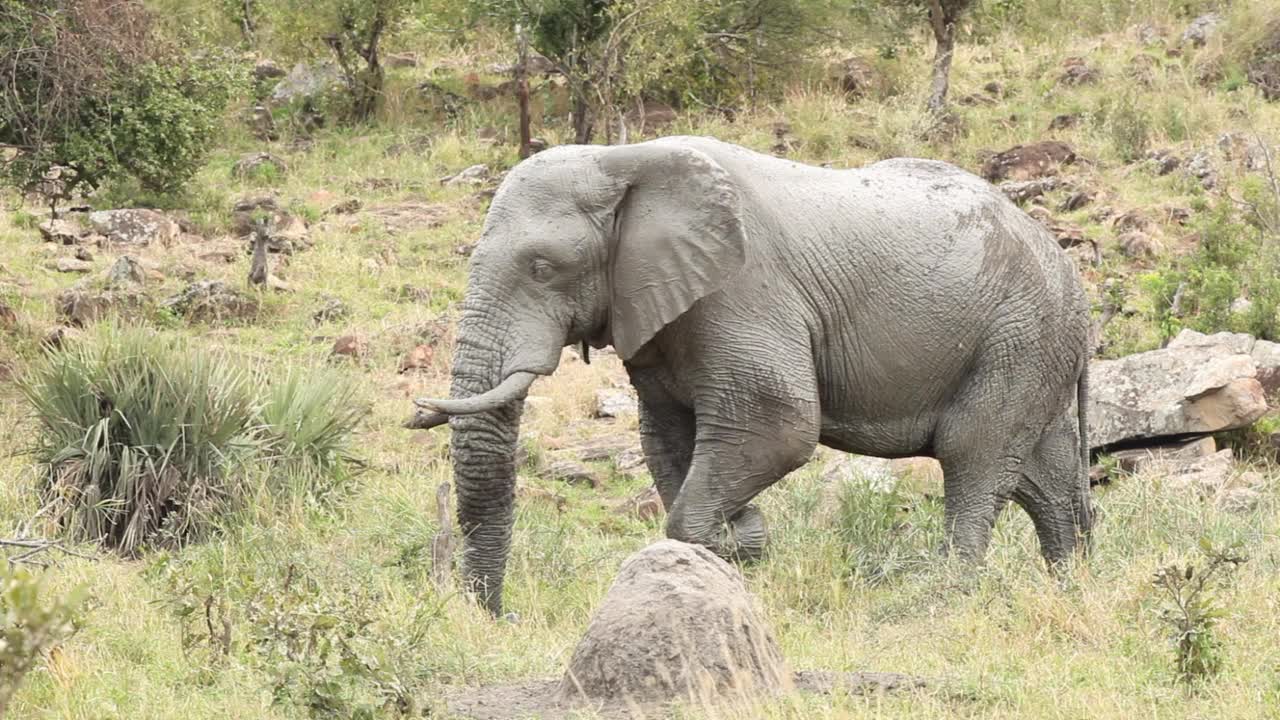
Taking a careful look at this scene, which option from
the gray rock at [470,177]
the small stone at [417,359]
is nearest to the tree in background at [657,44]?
Result: the gray rock at [470,177]

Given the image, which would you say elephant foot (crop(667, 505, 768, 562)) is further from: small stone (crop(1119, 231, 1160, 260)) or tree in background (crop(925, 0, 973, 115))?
tree in background (crop(925, 0, 973, 115))

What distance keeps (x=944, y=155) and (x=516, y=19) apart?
5.87 meters

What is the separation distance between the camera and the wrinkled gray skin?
25.8 ft

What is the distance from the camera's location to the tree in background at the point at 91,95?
15023mm

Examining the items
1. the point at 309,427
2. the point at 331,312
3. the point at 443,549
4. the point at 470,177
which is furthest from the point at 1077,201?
the point at 443,549

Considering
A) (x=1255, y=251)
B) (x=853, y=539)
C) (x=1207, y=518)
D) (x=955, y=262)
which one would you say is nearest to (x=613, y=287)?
(x=955, y=262)

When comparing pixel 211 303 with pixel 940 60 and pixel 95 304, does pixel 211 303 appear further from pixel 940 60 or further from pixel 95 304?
pixel 940 60

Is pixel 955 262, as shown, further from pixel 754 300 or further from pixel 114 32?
pixel 114 32

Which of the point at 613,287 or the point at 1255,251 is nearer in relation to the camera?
the point at 613,287

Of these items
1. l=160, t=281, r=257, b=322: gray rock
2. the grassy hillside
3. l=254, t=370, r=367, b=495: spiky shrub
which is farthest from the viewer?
l=160, t=281, r=257, b=322: gray rock

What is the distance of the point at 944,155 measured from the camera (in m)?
22.3

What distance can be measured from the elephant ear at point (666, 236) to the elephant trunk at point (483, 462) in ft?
2.10

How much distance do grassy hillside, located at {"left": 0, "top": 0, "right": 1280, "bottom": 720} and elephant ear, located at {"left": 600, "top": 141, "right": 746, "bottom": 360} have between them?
1.42 metres

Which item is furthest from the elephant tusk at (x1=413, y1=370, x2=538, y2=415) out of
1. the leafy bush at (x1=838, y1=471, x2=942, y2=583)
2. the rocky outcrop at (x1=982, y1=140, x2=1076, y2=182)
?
the rocky outcrop at (x1=982, y1=140, x2=1076, y2=182)
